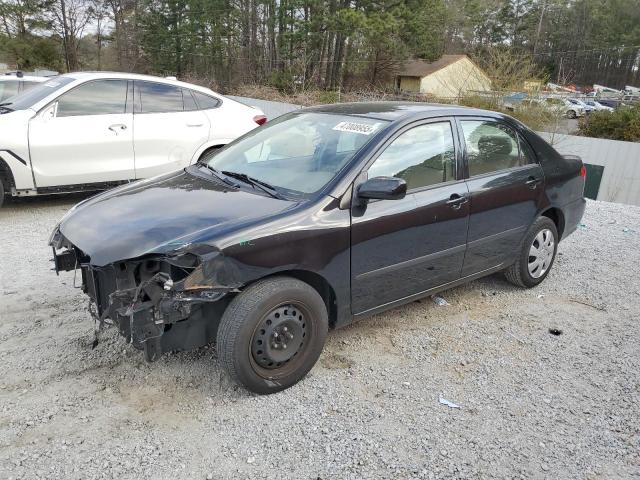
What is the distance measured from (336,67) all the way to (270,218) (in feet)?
110

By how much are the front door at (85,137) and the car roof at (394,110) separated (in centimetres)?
331

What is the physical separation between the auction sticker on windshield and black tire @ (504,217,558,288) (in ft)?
6.10

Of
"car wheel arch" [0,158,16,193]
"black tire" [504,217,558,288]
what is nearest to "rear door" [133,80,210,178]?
"car wheel arch" [0,158,16,193]

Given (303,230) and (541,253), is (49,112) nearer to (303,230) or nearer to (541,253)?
(303,230)

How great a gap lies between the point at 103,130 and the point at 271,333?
4.66 m

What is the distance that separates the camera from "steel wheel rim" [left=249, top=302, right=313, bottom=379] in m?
2.94

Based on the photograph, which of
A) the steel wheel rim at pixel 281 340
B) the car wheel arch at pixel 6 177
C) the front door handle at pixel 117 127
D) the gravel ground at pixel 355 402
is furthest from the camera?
the front door handle at pixel 117 127

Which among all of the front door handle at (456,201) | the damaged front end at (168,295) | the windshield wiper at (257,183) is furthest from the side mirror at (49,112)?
the front door handle at (456,201)

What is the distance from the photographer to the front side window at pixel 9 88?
8688 millimetres

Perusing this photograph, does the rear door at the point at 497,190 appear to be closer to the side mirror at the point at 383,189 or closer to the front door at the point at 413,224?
the front door at the point at 413,224

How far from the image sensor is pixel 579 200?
16.9 feet

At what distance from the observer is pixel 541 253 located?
A: 4.77 meters

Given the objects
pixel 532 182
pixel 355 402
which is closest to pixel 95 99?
pixel 532 182

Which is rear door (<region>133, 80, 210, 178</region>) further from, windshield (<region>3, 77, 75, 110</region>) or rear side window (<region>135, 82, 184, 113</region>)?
windshield (<region>3, 77, 75, 110</region>)
